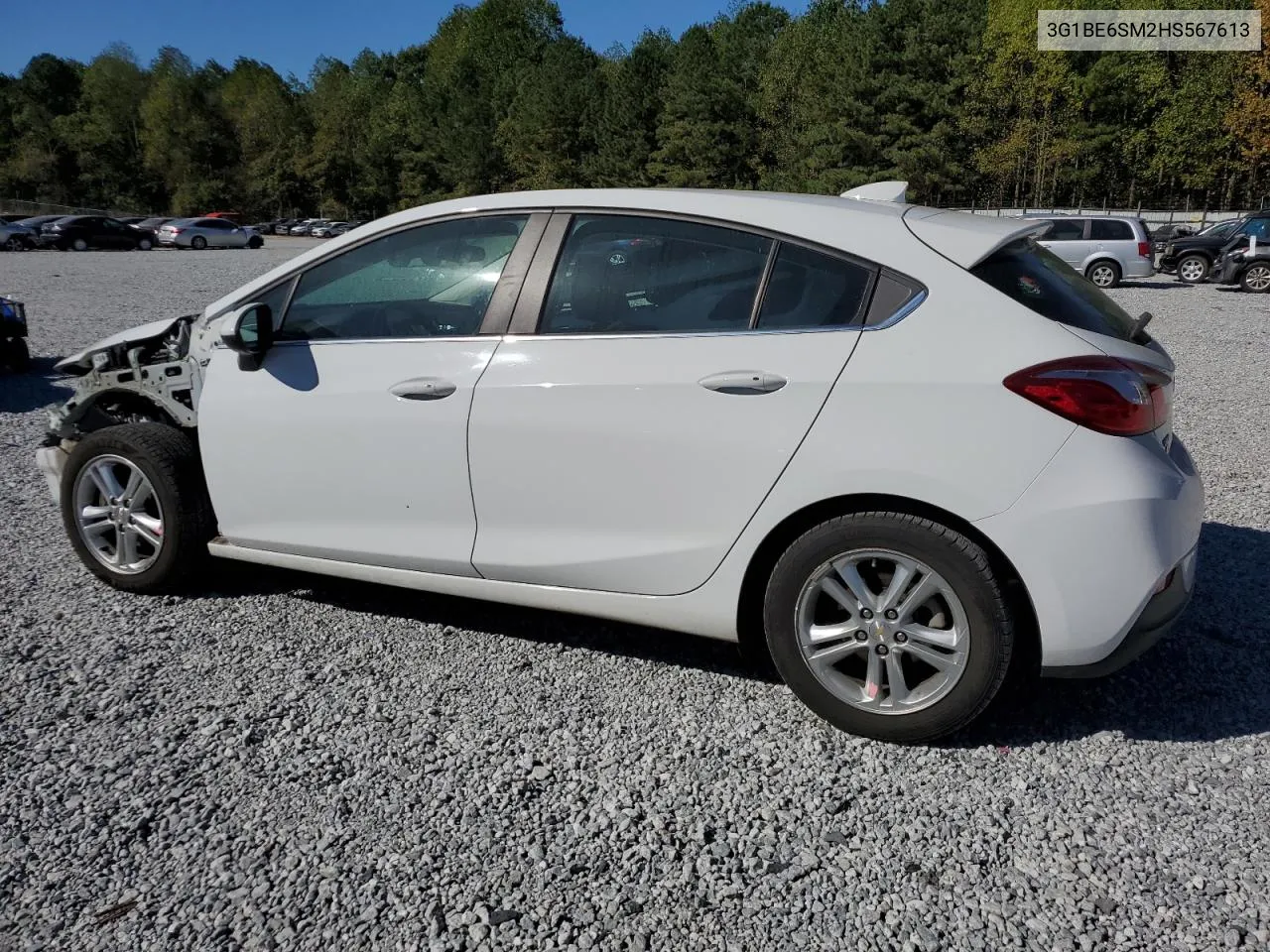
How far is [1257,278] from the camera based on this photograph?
68.5ft

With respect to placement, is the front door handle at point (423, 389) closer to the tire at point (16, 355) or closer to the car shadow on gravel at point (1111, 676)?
the car shadow on gravel at point (1111, 676)

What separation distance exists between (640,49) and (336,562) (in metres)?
65.5

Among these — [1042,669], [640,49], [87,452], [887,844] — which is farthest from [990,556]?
[640,49]

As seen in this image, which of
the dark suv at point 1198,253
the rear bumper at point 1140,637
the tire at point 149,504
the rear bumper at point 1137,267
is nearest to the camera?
the rear bumper at point 1140,637

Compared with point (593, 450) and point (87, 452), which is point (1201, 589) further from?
point (87, 452)

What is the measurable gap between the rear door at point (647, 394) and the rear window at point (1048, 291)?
393mm

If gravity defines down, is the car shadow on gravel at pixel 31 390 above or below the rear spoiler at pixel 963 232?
below

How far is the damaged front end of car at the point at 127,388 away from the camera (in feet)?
14.3

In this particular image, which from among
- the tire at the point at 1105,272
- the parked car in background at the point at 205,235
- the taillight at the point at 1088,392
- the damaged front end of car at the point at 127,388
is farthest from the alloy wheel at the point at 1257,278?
the parked car in background at the point at 205,235

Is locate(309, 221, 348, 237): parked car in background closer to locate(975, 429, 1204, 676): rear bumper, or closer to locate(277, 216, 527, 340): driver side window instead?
locate(277, 216, 527, 340): driver side window

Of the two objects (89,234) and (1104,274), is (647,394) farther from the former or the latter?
(89,234)

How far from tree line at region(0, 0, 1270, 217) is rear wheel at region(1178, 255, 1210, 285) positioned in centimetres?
2394

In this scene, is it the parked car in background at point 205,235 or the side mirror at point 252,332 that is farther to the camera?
the parked car in background at point 205,235

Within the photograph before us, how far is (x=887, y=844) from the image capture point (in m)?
2.67
